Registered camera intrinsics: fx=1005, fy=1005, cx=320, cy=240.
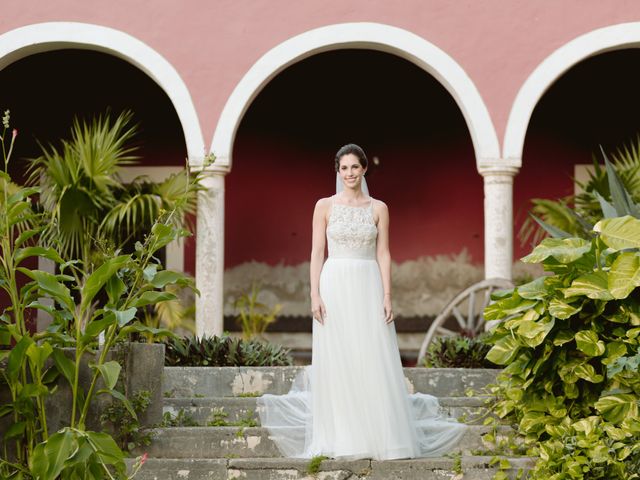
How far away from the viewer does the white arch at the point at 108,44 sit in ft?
28.6

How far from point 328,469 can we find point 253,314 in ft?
17.7

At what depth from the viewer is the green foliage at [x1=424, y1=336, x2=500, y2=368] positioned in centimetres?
737

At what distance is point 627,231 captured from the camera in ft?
16.8

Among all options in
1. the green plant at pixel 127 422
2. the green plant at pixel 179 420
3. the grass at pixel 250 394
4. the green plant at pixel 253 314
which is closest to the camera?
the green plant at pixel 127 422

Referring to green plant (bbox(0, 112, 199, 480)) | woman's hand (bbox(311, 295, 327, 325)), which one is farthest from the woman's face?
green plant (bbox(0, 112, 199, 480))

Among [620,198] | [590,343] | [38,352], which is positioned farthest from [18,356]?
[620,198]

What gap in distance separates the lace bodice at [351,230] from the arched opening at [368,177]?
5222 mm

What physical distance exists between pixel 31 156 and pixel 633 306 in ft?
24.8

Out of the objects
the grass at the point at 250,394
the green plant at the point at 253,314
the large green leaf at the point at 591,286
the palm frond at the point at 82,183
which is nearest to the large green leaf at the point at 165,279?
the grass at the point at 250,394

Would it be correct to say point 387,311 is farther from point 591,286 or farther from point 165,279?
point 165,279

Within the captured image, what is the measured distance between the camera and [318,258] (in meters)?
5.65

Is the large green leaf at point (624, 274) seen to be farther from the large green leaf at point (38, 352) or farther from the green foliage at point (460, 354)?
the large green leaf at point (38, 352)

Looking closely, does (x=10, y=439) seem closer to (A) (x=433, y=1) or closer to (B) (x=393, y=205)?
(A) (x=433, y=1)

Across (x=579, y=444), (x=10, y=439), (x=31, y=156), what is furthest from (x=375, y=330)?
(x=31, y=156)
